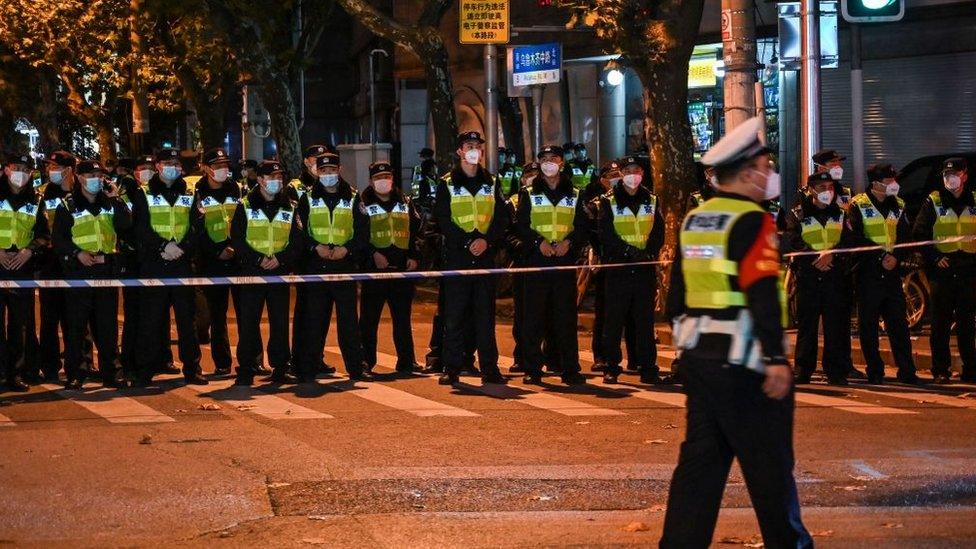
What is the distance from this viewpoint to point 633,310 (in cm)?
1397

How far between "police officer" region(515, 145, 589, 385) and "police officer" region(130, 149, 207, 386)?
2.78 metres

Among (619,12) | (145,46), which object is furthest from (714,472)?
(145,46)

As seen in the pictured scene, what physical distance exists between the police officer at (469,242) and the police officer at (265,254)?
1.30 m

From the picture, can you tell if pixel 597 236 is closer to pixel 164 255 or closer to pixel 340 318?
pixel 340 318

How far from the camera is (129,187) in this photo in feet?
46.2

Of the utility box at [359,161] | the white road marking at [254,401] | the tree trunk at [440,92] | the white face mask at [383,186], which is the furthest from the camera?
the utility box at [359,161]

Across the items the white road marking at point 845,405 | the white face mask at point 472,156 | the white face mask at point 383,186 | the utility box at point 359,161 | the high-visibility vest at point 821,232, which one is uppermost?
the utility box at point 359,161

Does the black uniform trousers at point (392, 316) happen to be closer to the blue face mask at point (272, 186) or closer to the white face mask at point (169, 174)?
the blue face mask at point (272, 186)

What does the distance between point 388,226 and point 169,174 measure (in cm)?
199

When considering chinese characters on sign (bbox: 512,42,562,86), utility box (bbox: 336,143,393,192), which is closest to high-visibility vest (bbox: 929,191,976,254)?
chinese characters on sign (bbox: 512,42,562,86)

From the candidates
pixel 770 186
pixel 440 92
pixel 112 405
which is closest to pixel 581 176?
pixel 440 92

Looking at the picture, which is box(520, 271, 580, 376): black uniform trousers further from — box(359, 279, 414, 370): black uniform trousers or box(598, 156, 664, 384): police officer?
box(359, 279, 414, 370): black uniform trousers

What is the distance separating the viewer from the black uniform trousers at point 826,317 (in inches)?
549

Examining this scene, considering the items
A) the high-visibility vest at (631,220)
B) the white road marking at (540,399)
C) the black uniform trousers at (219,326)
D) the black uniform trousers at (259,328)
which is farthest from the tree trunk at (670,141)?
the black uniform trousers at (259,328)
